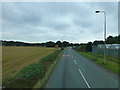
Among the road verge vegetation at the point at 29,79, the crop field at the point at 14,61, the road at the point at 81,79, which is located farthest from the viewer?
the crop field at the point at 14,61

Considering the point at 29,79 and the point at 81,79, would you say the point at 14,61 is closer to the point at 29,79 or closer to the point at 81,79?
the point at 81,79

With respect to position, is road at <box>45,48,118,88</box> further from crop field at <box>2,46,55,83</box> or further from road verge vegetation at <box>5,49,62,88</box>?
crop field at <box>2,46,55,83</box>

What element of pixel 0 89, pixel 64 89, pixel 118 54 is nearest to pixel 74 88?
pixel 64 89

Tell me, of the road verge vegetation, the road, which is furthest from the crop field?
the road

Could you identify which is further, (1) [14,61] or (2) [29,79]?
(1) [14,61]

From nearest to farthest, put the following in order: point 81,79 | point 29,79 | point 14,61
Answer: point 29,79 < point 81,79 < point 14,61

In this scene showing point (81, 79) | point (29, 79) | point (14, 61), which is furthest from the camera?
point (14, 61)

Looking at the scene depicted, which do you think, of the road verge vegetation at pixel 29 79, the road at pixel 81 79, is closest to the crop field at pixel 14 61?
the road verge vegetation at pixel 29 79

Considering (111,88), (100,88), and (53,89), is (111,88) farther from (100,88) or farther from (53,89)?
(53,89)

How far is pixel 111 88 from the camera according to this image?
40.3 ft

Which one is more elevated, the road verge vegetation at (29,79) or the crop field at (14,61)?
the road verge vegetation at (29,79)

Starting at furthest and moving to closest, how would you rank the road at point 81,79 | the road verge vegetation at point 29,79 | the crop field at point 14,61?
the crop field at point 14,61 → the road at point 81,79 → the road verge vegetation at point 29,79

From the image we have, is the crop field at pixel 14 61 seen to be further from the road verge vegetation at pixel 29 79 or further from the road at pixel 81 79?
the road at pixel 81 79

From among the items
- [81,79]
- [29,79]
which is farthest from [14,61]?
[29,79]
